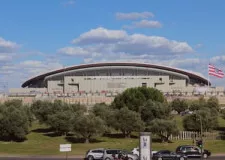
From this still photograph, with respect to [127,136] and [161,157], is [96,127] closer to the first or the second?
[127,136]

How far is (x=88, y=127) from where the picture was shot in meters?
74.4

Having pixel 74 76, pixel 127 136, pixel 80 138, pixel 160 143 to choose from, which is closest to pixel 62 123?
pixel 80 138

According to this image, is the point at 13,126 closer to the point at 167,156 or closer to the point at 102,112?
the point at 102,112

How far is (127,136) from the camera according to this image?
8006 cm

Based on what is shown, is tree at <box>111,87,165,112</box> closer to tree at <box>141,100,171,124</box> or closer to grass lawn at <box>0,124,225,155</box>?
tree at <box>141,100,171,124</box>

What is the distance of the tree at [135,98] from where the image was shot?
10388 centimetres

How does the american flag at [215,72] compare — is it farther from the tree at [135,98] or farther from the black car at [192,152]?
the black car at [192,152]

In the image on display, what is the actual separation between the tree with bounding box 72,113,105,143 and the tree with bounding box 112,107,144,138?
15.5 ft

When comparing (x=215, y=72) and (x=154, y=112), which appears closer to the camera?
(x=154, y=112)

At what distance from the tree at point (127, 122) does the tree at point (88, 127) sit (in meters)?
4.73

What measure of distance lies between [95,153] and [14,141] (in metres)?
27.8

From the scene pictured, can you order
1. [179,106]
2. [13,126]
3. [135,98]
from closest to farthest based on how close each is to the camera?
[13,126] < [135,98] < [179,106]

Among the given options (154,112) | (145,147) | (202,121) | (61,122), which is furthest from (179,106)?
(145,147)

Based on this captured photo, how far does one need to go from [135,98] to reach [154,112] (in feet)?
52.3
